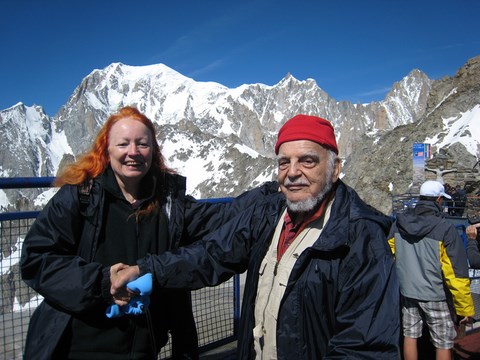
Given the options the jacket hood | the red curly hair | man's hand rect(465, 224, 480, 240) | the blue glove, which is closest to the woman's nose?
the red curly hair

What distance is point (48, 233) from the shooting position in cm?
229

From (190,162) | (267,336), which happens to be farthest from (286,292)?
(190,162)

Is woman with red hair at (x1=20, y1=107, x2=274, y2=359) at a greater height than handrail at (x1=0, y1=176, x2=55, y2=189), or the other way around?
handrail at (x1=0, y1=176, x2=55, y2=189)

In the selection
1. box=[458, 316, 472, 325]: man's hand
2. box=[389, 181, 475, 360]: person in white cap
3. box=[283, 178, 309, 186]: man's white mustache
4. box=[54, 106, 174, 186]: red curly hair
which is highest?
box=[54, 106, 174, 186]: red curly hair

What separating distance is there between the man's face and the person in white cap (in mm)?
2230

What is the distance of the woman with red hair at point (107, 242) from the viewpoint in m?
2.24

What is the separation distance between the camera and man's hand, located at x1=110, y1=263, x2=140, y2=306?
2209mm

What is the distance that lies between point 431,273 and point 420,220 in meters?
0.52

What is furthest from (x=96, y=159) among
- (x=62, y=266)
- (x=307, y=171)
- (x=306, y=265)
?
(x=306, y=265)

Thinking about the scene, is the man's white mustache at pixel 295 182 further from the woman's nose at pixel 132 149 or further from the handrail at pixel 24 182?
the handrail at pixel 24 182

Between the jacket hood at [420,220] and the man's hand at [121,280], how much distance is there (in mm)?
2871

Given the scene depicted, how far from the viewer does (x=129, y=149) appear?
248 cm

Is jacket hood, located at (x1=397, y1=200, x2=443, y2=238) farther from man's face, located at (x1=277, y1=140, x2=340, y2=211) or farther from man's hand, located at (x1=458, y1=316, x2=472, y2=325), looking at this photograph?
man's face, located at (x1=277, y1=140, x2=340, y2=211)

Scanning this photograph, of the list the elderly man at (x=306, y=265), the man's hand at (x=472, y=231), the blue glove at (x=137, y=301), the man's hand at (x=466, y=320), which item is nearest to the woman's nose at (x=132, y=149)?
the elderly man at (x=306, y=265)
